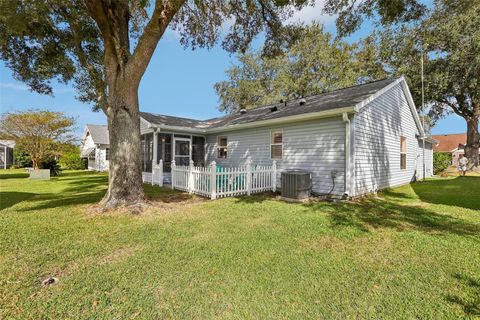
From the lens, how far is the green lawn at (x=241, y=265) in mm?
2461

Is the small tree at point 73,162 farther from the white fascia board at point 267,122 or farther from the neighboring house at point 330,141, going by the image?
the white fascia board at point 267,122

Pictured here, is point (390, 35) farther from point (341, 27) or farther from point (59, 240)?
point (59, 240)

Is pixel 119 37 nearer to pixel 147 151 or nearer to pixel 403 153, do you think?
pixel 147 151

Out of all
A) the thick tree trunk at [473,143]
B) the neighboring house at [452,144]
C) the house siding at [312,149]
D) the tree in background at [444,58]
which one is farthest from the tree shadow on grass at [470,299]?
the neighboring house at [452,144]

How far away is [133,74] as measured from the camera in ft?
21.6

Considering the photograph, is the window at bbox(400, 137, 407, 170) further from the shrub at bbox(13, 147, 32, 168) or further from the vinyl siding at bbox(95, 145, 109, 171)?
the shrub at bbox(13, 147, 32, 168)

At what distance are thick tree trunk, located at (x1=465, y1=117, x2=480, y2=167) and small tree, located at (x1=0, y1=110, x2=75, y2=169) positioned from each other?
32978 millimetres

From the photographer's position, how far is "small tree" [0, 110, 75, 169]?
15492mm

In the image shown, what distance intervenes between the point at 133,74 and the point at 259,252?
227 inches

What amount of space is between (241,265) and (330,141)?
6336 mm

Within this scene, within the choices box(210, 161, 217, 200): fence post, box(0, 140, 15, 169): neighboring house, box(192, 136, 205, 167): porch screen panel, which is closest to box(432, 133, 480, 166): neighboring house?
box(192, 136, 205, 167): porch screen panel

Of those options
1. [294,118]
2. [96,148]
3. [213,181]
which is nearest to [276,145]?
[294,118]

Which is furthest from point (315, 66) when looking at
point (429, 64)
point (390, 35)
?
point (429, 64)

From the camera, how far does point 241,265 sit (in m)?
3.35
